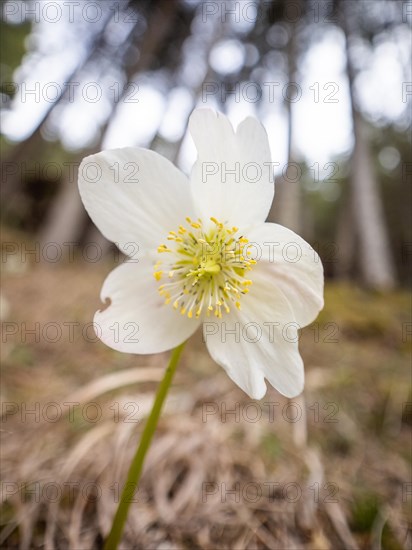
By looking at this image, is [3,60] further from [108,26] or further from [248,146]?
[248,146]

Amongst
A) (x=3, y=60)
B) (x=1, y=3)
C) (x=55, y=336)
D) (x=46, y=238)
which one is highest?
(x=1, y=3)

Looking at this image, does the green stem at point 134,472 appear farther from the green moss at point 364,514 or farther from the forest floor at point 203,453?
the green moss at point 364,514

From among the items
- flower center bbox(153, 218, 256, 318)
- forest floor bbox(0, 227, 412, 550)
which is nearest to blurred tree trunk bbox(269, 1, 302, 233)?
forest floor bbox(0, 227, 412, 550)

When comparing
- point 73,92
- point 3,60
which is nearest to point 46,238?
point 73,92

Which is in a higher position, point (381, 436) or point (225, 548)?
point (225, 548)

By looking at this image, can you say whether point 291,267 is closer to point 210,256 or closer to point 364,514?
point 210,256

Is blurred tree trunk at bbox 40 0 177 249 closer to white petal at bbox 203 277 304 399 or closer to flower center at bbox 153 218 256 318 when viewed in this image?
flower center at bbox 153 218 256 318

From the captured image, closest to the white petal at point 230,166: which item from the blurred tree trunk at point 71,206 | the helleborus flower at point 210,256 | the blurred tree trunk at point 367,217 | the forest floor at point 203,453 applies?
the helleborus flower at point 210,256
